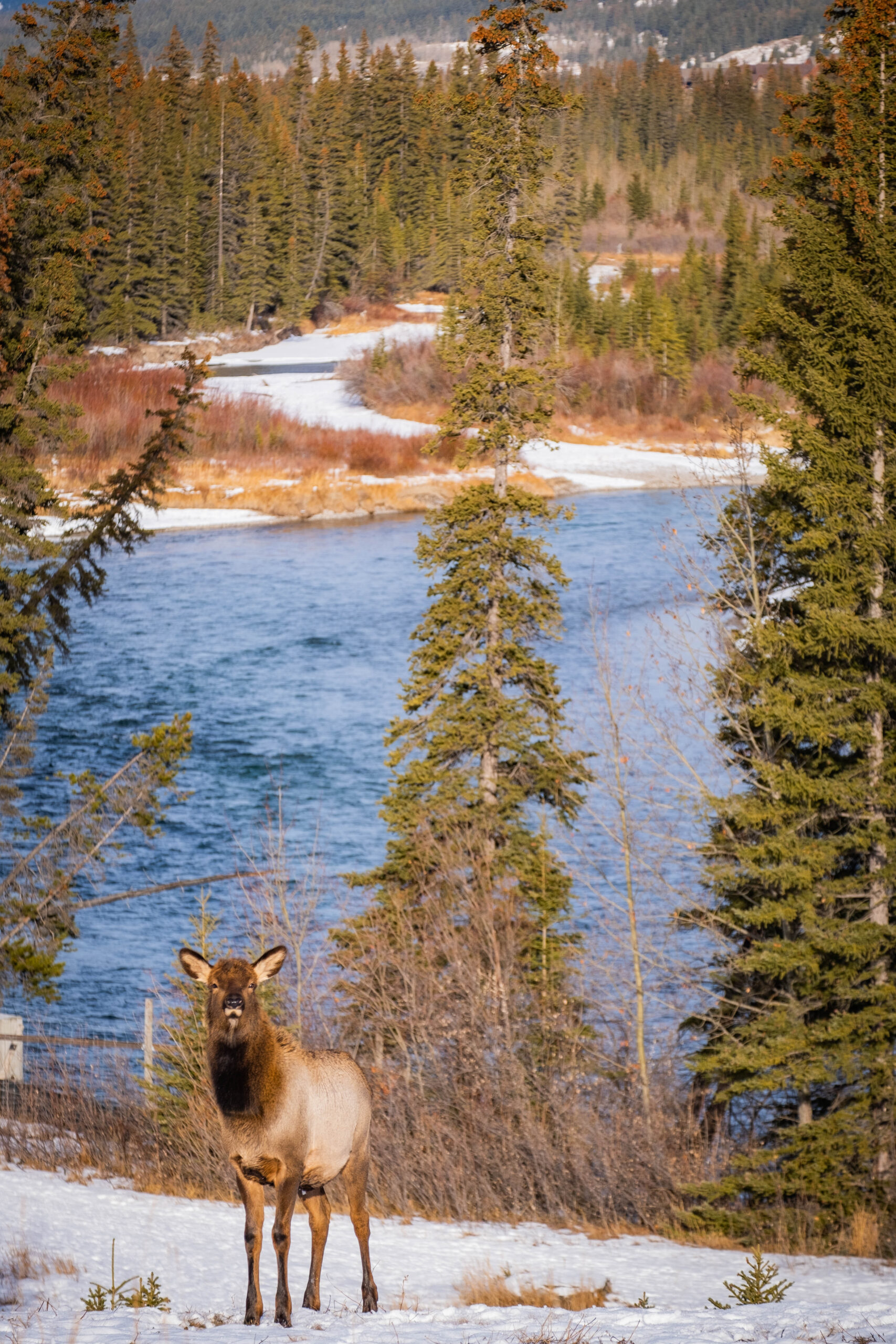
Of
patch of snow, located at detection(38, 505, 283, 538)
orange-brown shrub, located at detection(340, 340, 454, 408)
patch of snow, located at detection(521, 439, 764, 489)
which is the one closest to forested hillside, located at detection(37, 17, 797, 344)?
orange-brown shrub, located at detection(340, 340, 454, 408)

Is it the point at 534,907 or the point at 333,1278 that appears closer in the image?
the point at 333,1278

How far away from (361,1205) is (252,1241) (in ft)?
2.54

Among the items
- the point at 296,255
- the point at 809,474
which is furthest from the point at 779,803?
the point at 296,255

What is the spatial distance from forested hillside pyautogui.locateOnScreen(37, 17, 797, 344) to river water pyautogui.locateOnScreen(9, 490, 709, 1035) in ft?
77.6

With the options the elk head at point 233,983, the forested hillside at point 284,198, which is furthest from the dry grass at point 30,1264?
the forested hillside at point 284,198

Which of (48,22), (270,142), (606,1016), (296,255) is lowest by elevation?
(606,1016)

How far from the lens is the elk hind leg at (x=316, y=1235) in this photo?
21.1 ft

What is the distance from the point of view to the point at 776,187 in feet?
57.1

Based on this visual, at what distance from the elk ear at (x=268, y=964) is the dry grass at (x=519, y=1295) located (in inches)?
102

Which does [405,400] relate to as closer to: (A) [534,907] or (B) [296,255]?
(B) [296,255]

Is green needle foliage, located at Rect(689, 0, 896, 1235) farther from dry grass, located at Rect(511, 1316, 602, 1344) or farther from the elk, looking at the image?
the elk

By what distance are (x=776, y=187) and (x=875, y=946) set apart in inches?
373

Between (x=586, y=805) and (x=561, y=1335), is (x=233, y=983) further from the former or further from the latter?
(x=586, y=805)

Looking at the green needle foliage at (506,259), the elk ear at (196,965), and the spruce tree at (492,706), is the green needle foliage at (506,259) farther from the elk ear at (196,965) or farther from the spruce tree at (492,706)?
the elk ear at (196,965)
